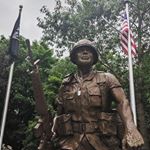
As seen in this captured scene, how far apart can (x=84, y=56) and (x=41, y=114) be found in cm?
83

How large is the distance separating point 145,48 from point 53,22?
5.24 meters

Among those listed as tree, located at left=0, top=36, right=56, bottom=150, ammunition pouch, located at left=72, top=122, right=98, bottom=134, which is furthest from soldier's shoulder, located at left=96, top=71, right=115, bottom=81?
tree, located at left=0, top=36, right=56, bottom=150

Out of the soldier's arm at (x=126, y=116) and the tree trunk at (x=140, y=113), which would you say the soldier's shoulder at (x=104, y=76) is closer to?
the soldier's arm at (x=126, y=116)

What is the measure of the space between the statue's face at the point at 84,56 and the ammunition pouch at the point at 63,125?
0.63m

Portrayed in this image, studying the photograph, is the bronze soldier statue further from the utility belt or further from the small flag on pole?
the small flag on pole

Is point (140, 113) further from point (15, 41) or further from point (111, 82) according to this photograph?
point (111, 82)

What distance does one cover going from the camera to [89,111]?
4719mm

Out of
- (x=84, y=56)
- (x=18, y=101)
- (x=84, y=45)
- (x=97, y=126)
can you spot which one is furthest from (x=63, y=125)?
(x=18, y=101)

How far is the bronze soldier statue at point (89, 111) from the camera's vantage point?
181 inches

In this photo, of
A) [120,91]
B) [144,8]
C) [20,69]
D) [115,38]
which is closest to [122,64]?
[115,38]

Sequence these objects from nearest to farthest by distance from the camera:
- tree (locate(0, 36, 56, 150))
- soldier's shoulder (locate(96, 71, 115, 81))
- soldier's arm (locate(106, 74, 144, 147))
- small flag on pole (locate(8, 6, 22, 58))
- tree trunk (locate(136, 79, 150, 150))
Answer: soldier's arm (locate(106, 74, 144, 147))
soldier's shoulder (locate(96, 71, 115, 81))
small flag on pole (locate(8, 6, 22, 58))
tree trunk (locate(136, 79, 150, 150))
tree (locate(0, 36, 56, 150))

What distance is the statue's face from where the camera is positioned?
16.1 ft

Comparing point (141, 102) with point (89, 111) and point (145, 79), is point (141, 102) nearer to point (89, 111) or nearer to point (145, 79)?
point (145, 79)

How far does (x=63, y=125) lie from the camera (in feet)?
15.5
